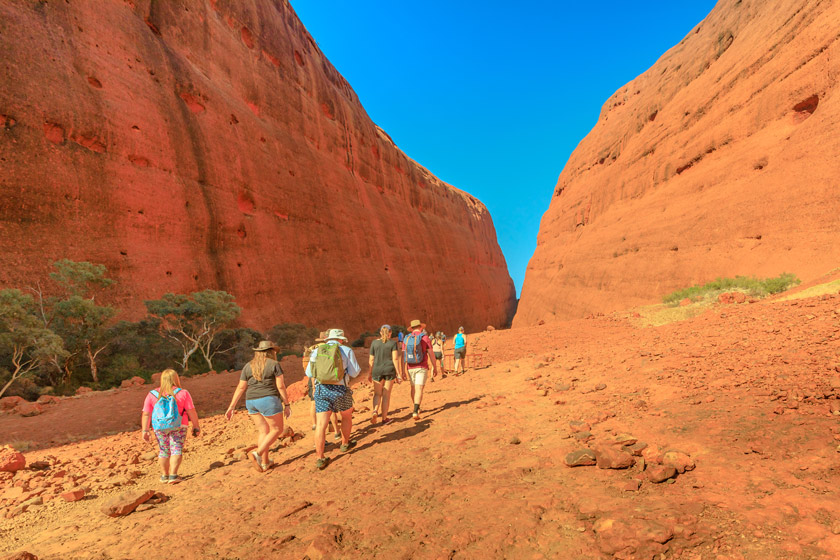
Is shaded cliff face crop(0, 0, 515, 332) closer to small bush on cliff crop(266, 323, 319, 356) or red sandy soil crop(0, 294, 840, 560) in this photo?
small bush on cliff crop(266, 323, 319, 356)

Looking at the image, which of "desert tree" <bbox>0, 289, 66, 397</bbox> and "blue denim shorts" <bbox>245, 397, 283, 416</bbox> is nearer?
"blue denim shorts" <bbox>245, 397, 283, 416</bbox>

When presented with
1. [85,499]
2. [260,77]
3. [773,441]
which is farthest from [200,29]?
[773,441]

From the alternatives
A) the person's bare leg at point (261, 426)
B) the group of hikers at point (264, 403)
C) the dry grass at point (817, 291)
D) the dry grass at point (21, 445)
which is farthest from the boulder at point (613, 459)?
the dry grass at point (21, 445)

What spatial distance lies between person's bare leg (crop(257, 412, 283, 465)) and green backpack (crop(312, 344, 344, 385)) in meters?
0.74

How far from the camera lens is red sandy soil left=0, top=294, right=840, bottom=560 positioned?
2.34 m

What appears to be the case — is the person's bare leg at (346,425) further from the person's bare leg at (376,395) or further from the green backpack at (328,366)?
the person's bare leg at (376,395)

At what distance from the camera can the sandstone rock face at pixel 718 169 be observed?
45.7 feet

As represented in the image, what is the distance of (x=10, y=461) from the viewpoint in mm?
4941

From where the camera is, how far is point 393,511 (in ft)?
10.1

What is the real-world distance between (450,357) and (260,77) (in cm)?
2528

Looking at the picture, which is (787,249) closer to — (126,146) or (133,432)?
(133,432)

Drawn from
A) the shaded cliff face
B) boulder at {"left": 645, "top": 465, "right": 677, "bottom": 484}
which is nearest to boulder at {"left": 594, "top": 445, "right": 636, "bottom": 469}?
boulder at {"left": 645, "top": 465, "right": 677, "bottom": 484}

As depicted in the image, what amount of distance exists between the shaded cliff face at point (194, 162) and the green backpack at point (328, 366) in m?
16.5

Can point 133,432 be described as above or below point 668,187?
below
